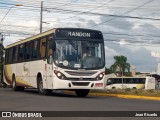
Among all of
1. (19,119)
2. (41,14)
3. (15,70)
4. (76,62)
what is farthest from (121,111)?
(41,14)

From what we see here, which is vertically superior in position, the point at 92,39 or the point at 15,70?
the point at 92,39

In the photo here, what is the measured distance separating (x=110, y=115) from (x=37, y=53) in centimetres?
1177

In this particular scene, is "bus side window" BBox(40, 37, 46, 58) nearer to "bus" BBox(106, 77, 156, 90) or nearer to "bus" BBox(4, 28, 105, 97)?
"bus" BBox(4, 28, 105, 97)

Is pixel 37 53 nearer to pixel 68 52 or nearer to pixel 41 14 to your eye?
pixel 68 52

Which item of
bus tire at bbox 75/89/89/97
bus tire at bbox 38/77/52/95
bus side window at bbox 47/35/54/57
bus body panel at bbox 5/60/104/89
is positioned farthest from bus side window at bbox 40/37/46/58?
bus tire at bbox 75/89/89/97

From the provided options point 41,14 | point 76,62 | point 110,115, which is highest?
point 41,14

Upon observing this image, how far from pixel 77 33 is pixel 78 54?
1.29 meters

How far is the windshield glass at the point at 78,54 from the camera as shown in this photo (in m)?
21.6

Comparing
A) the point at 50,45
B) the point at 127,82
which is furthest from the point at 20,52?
the point at 127,82

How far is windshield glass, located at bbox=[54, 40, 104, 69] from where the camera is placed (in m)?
21.6

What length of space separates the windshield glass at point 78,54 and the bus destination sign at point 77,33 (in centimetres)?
31

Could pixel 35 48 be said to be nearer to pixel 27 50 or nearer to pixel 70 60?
pixel 27 50

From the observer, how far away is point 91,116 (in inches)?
502

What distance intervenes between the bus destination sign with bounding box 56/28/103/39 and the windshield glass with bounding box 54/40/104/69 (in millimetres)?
308
